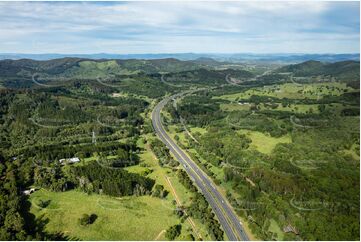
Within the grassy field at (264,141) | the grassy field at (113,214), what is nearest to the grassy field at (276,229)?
the grassy field at (113,214)

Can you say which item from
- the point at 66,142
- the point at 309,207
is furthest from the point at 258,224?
the point at 66,142

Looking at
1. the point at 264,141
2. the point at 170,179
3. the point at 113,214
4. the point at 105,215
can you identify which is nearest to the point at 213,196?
the point at 170,179

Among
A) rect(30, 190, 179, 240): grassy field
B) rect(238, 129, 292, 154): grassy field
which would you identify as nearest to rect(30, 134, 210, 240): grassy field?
rect(30, 190, 179, 240): grassy field

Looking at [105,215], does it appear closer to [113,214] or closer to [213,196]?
[113,214]

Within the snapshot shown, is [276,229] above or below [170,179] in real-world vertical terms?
below

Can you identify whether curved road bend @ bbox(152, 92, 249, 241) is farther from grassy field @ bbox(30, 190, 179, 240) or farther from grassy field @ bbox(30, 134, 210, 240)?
grassy field @ bbox(30, 190, 179, 240)

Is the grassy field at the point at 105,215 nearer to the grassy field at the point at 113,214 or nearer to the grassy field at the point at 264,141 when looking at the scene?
the grassy field at the point at 113,214
